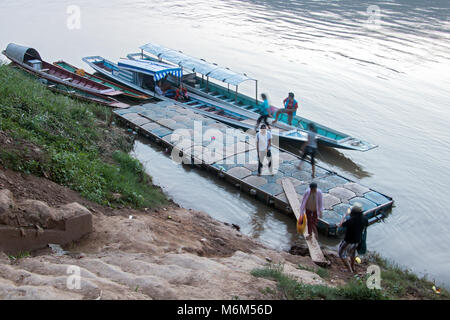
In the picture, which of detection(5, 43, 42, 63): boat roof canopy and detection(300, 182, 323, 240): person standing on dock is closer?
detection(300, 182, 323, 240): person standing on dock

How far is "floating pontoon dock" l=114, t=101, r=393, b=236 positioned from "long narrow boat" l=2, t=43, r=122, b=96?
2480 mm

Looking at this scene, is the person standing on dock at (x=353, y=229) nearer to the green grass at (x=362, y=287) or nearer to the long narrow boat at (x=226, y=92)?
the green grass at (x=362, y=287)

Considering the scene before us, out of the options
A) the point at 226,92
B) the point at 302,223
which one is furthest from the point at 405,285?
the point at 226,92

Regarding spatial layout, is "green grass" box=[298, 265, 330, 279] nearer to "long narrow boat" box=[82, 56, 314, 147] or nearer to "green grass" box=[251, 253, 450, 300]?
"green grass" box=[251, 253, 450, 300]

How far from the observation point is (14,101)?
1138cm

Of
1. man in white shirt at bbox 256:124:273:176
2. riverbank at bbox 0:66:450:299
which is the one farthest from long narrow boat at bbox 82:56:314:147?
riverbank at bbox 0:66:450:299

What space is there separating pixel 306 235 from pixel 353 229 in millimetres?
2082

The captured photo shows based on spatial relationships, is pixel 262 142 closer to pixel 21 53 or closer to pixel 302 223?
pixel 302 223

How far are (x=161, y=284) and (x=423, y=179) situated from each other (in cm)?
1182

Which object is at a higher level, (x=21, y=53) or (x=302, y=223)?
(x=21, y=53)

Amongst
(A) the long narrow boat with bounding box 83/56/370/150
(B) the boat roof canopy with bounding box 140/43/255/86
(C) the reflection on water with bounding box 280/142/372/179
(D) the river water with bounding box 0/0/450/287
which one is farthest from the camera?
(B) the boat roof canopy with bounding box 140/43/255/86

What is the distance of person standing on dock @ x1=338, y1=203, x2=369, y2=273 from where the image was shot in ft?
Answer: 27.8

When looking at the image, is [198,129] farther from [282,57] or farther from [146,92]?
[282,57]

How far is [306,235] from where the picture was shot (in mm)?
10672
